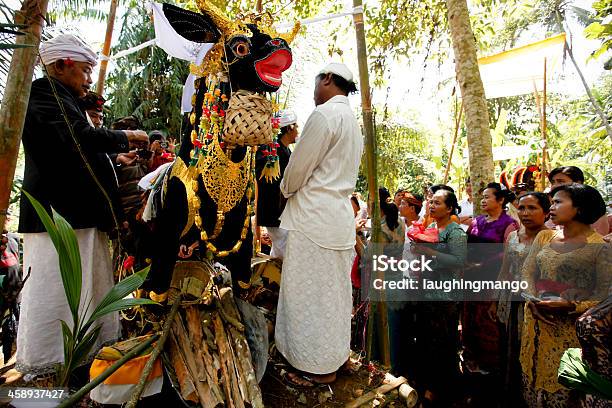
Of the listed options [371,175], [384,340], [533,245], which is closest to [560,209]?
[533,245]

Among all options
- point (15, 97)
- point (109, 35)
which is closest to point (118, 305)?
point (15, 97)

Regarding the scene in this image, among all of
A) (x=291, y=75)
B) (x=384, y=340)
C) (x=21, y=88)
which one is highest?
(x=291, y=75)

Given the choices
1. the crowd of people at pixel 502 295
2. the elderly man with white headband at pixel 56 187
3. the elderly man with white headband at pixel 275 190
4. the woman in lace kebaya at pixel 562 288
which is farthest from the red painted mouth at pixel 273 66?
the woman in lace kebaya at pixel 562 288

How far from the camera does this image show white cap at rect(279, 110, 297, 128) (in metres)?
3.12

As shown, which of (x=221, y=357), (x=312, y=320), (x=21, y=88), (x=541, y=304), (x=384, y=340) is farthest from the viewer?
(x=384, y=340)

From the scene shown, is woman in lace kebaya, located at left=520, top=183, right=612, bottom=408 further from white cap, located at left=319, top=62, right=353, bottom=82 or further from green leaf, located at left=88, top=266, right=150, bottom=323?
green leaf, located at left=88, top=266, right=150, bottom=323

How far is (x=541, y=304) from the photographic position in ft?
9.22

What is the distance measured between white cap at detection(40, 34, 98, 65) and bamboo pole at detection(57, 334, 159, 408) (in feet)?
5.43

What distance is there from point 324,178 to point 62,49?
65.3 inches

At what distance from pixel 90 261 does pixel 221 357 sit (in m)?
1.01

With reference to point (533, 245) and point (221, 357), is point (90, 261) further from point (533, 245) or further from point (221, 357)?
point (533, 245)

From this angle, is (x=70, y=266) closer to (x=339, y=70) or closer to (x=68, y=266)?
(x=68, y=266)

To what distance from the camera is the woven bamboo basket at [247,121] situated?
2.24 m

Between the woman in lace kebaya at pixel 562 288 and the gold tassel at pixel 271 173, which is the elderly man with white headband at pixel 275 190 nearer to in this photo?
the gold tassel at pixel 271 173
